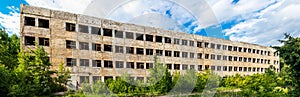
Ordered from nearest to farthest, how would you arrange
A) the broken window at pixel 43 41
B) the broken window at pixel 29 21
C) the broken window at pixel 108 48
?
the broken window at pixel 29 21 → the broken window at pixel 43 41 → the broken window at pixel 108 48

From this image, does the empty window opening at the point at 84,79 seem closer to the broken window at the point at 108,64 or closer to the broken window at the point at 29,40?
the broken window at the point at 108,64

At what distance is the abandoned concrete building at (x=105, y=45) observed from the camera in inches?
854

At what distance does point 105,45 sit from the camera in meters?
25.9

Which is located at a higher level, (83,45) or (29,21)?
(29,21)

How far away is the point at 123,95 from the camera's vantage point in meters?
17.5

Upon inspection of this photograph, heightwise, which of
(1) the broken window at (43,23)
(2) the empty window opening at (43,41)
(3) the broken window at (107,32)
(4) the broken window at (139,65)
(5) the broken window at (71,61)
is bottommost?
(4) the broken window at (139,65)

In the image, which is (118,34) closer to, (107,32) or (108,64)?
(107,32)

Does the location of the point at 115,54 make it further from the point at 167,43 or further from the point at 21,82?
the point at 21,82

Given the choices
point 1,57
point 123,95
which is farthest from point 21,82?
point 123,95

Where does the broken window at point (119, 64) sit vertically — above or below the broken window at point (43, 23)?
below

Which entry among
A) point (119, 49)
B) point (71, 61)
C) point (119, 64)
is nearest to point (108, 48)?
point (119, 49)

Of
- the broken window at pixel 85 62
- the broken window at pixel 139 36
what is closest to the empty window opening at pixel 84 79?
the broken window at pixel 85 62

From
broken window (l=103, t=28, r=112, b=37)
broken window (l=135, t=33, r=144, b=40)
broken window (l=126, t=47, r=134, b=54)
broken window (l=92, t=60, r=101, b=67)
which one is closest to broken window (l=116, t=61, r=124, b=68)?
broken window (l=126, t=47, r=134, b=54)

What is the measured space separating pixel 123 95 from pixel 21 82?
7.77 metres
